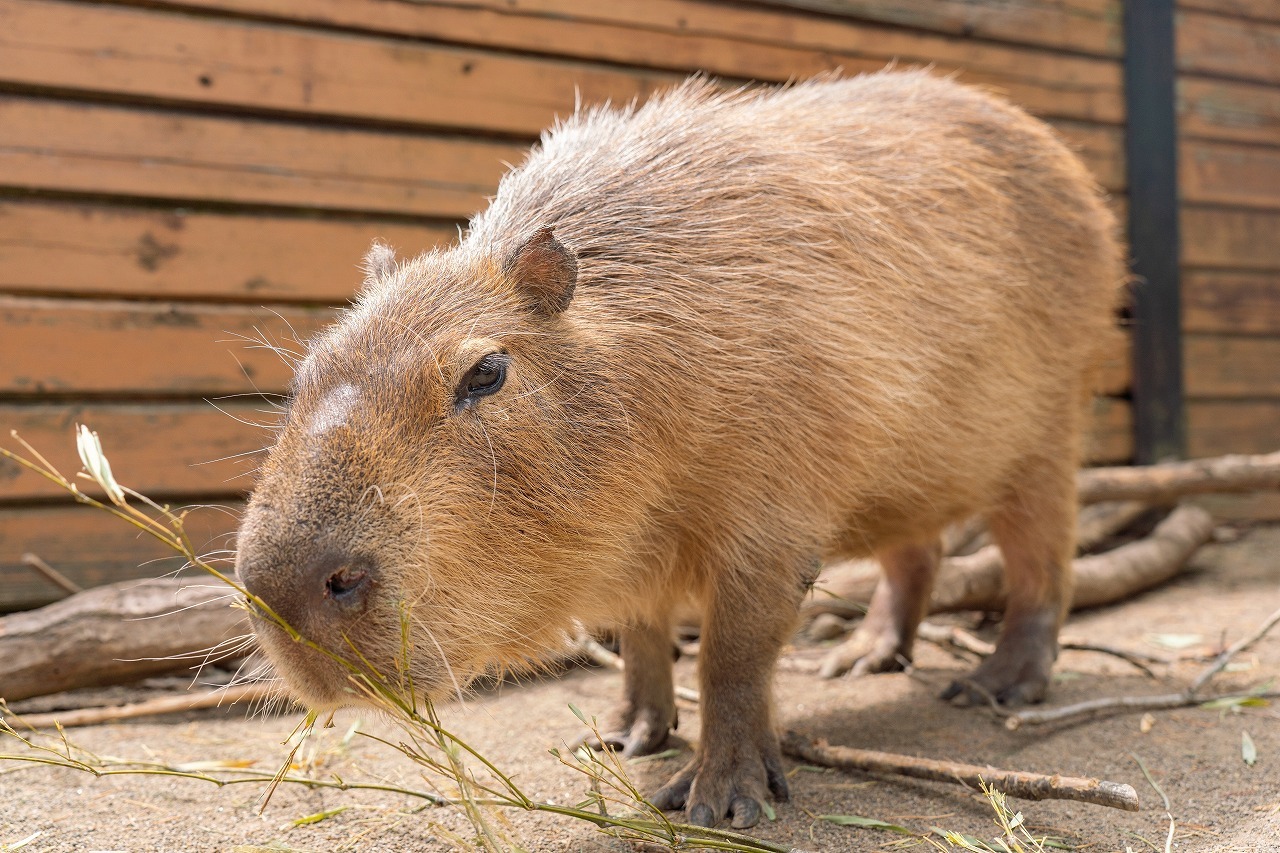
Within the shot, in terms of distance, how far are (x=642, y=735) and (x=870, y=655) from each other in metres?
1.23

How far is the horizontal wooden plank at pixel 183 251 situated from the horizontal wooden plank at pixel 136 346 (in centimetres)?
7

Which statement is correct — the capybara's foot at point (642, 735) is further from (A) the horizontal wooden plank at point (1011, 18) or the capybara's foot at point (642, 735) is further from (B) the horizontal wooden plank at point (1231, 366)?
(B) the horizontal wooden plank at point (1231, 366)

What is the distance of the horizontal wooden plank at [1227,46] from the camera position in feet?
21.2

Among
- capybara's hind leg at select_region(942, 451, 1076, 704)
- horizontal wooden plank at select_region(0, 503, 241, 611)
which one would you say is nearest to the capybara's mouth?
horizontal wooden plank at select_region(0, 503, 241, 611)

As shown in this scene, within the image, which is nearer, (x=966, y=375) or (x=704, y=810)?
(x=704, y=810)

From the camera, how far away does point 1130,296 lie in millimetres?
6172

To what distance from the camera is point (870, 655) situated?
401 centimetres

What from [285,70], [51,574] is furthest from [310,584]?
[285,70]

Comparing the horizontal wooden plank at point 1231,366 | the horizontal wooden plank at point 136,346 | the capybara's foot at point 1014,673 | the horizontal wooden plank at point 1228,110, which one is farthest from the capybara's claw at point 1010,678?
the horizontal wooden plank at point 1228,110

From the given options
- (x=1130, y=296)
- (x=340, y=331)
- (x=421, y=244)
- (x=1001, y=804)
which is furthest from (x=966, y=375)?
(x=1130, y=296)

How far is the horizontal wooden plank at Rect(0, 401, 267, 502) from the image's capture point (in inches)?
154

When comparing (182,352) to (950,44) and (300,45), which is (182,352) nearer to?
(300,45)

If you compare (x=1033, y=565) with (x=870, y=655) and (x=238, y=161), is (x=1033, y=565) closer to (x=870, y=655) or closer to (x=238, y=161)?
(x=870, y=655)

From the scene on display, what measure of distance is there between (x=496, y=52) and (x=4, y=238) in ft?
6.73
